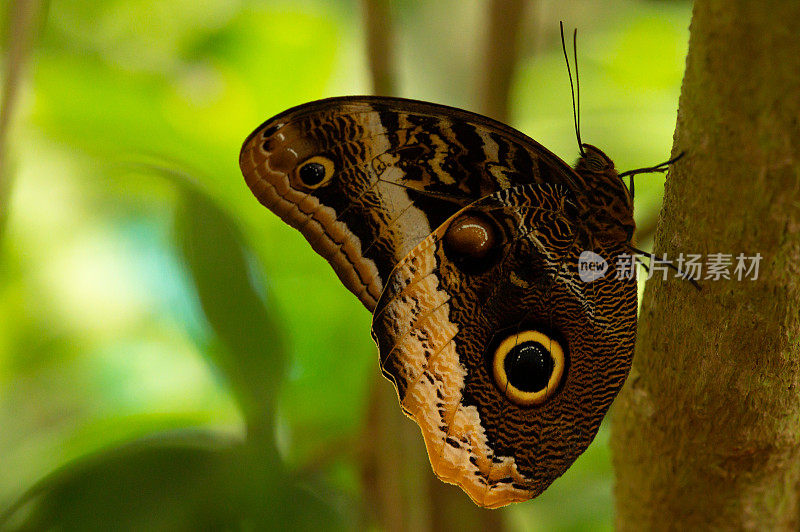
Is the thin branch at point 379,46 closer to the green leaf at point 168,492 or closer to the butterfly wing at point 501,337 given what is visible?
the butterfly wing at point 501,337

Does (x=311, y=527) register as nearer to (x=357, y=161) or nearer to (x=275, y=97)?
(x=357, y=161)

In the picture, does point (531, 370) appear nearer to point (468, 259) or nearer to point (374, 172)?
point (468, 259)

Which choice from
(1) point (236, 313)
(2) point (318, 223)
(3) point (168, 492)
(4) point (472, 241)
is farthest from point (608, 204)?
(3) point (168, 492)

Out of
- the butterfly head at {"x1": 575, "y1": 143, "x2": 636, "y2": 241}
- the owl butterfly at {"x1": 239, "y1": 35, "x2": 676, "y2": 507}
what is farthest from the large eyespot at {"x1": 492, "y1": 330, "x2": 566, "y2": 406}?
the butterfly head at {"x1": 575, "y1": 143, "x2": 636, "y2": 241}

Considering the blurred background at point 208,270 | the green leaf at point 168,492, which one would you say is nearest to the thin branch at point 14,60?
the blurred background at point 208,270

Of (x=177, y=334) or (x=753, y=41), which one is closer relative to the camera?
(x=753, y=41)

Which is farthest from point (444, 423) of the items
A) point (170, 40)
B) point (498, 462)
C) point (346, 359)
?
point (170, 40)
